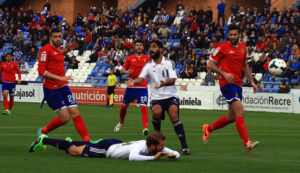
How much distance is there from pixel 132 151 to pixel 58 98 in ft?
8.94

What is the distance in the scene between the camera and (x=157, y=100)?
12453 millimetres

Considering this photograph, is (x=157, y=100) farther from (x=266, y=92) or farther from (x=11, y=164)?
(x=266, y=92)

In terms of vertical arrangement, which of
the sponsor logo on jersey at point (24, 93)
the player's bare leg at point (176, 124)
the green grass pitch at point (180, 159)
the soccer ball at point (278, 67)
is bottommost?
the sponsor logo on jersey at point (24, 93)

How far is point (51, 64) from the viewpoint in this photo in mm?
12602

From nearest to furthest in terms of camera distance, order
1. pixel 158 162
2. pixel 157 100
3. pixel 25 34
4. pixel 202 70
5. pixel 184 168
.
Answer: pixel 184 168
pixel 158 162
pixel 157 100
pixel 202 70
pixel 25 34

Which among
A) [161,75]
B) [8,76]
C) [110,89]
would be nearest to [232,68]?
[161,75]

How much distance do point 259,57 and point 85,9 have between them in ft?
85.0

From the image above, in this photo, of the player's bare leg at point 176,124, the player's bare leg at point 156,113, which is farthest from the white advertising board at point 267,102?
the player's bare leg at point 176,124

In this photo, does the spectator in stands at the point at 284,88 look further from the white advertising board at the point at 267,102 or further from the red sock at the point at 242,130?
the red sock at the point at 242,130

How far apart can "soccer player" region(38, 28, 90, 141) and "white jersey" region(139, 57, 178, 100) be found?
150 centimetres

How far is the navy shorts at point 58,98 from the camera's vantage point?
12.4 m

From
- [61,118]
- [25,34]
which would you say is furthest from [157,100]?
[25,34]

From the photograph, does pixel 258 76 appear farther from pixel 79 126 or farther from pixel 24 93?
pixel 79 126

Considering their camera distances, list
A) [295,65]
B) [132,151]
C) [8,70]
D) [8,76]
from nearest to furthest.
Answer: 1. [132,151]
2. [8,70]
3. [8,76]
4. [295,65]
